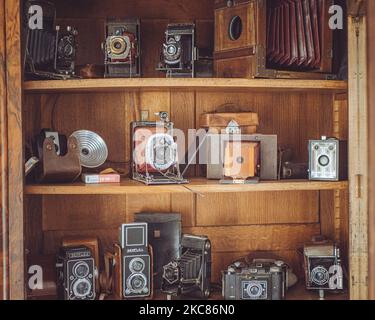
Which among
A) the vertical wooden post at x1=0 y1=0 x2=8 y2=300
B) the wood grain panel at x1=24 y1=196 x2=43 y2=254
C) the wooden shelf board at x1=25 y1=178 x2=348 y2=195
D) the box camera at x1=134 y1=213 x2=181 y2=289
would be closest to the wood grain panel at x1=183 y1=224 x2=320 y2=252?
the box camera at x1=134 y1=213 x2=181 y2=289

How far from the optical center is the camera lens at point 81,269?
8.15ft

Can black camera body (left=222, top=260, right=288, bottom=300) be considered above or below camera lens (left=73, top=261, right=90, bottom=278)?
below

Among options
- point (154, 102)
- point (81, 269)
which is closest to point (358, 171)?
point (154, 102)

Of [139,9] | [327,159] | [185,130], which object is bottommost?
[327,159]

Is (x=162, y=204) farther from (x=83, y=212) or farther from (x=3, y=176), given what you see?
(x=3, y=176)

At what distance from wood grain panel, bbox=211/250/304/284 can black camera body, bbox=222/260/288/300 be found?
1.03 ft

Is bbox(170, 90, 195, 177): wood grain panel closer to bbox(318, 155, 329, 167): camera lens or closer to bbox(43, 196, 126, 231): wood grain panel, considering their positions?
bbox(43, 196, 126, 231): wood grain panel

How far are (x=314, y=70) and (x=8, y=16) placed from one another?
1251mm

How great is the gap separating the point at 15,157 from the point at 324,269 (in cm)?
134

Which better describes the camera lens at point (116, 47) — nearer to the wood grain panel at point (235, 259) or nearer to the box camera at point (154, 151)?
the box camera at point (154, 151)

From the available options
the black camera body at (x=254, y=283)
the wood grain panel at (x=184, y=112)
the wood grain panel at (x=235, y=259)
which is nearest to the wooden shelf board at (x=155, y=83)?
the wood grain panel at (x=184, y=112)

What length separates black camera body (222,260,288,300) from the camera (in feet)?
8.29

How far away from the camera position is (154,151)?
8.27ft
